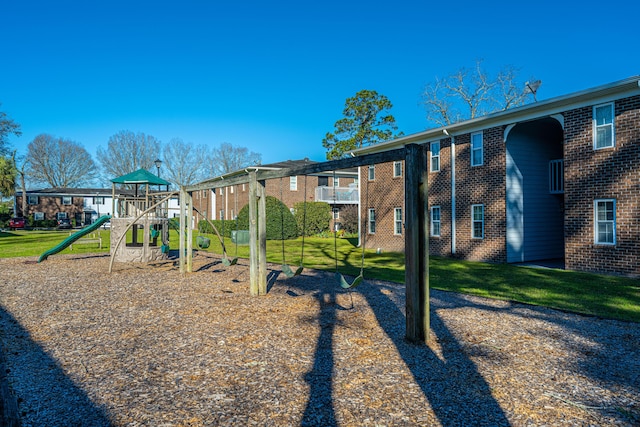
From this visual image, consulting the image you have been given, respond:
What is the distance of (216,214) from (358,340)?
3746 centimetres

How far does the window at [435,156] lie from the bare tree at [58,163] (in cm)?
5893

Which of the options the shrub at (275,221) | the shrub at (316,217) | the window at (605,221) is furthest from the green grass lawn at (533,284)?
the shrub at (316,217)

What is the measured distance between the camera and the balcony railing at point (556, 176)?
A: 16469mm

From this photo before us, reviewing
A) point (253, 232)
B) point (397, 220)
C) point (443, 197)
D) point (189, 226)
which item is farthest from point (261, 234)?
point (397, 220)

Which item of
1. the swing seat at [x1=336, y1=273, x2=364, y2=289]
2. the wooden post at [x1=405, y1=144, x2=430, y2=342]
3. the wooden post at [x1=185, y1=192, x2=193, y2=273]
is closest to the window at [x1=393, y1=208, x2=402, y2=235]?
the wooden post at [x1=185, y1=192, x2=193, y2=273]

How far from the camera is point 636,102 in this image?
11656 millimetres

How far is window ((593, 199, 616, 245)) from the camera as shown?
12.3m

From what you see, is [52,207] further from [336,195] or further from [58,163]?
[336,195]

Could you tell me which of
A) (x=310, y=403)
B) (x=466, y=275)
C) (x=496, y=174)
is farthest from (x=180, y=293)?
(x=496, y=174)

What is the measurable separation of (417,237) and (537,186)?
44.1 ft

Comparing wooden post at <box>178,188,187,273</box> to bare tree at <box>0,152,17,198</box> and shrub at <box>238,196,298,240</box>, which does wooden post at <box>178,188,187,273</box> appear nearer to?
shrub at <box>238,196,298,240</box>

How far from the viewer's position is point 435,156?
1841 centimetres

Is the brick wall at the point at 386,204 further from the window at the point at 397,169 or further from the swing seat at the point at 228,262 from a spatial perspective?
the swing seat at the point at 228,262

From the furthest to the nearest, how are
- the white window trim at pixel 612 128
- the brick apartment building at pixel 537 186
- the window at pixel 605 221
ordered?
1. the window at pixel 605 221
2. the white window trim at pixel 612 128
3. the brick apartment building at pixel 537 186
